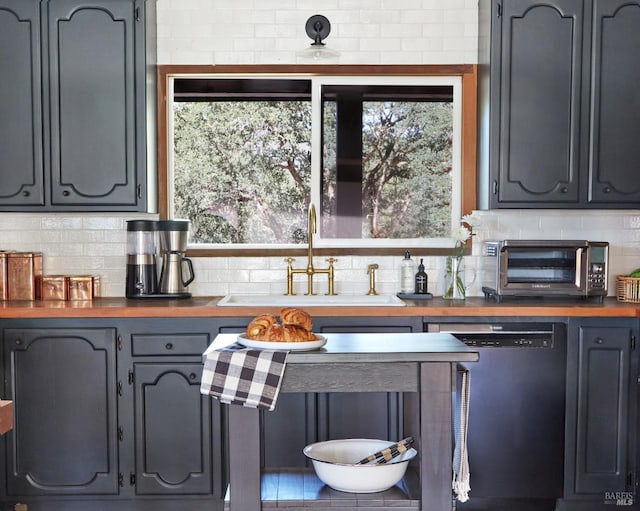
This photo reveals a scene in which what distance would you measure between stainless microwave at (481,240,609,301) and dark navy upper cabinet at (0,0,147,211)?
1.84 metres

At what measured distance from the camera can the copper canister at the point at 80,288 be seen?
384 centimetres

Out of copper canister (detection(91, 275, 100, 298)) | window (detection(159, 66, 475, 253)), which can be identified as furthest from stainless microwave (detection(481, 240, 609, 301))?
copper canister (detection(91, 275, 100, 298))

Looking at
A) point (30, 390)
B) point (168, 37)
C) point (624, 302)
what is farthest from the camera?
point (168, 37)

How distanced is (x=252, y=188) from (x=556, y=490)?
221cm

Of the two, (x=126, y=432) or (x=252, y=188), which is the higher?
(x=252, y=188)

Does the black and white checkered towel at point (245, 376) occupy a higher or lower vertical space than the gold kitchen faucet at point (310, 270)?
lower

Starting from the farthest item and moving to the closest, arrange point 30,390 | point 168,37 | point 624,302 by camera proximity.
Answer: point 168,37 < point 624,302 < point 30,390

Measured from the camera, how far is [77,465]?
349cm

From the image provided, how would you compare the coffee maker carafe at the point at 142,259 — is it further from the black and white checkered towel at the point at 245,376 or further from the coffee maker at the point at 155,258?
the black and white checkered towel at the point at 245,376

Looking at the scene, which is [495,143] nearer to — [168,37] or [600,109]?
[600,109]

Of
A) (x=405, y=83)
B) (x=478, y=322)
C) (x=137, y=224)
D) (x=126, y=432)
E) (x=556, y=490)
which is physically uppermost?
(x=405, y=83)

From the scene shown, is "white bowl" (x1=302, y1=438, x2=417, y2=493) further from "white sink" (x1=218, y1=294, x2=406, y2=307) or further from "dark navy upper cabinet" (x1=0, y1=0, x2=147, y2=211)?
"dark navy upper cabinet" (x1=0, y1=0, x2=147, y2=211)

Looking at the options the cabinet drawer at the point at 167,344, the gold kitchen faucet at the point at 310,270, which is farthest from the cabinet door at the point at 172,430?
the gold kitchen faucet at the point at 310,270

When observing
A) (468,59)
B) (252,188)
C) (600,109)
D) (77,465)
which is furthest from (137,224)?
(600,109)
